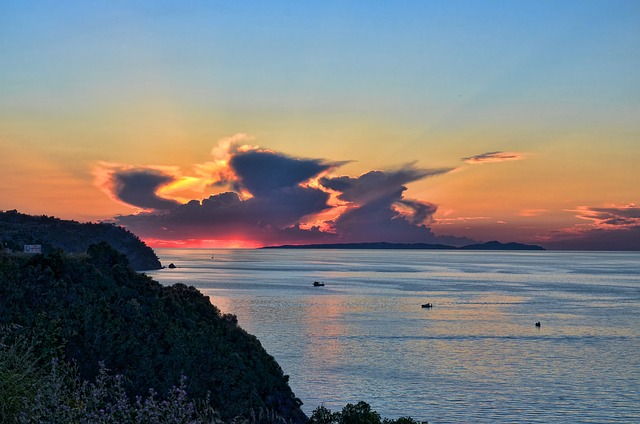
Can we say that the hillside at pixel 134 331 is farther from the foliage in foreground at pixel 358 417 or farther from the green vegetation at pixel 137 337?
the foliage in foreground at pixel 358 417

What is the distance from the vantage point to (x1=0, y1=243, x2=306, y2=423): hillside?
2688 cm

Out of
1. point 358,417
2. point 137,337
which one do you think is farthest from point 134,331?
point 358,417

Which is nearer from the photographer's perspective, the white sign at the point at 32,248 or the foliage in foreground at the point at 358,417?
the foliage in foreground at the point at 358,417

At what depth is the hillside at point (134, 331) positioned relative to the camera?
88.2 ft

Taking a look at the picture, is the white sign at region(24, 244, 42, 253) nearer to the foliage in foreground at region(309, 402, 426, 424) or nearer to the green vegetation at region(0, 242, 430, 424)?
the green vegetation at region(0, 242, 430, 424)

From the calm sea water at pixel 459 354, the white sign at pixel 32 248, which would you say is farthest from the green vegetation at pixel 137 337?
the calm sea water at pixel 459 354

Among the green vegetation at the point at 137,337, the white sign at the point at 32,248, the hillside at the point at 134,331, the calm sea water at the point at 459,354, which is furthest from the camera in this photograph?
A: the calm sea water at the point at 459,354

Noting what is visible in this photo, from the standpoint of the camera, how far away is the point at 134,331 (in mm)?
30359

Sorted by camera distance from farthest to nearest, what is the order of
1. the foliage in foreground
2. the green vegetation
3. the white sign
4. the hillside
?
the white sign, the hillside, the foliage in foreground, the green vegetation

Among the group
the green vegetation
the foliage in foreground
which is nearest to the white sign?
the green vegetation

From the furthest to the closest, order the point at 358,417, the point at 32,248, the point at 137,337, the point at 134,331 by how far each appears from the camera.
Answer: the point at 32,248, the point at 134,331, the point at 137,337, the point at 358,417

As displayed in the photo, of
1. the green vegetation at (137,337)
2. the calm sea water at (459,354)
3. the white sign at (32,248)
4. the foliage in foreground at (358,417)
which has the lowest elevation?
the calm sea water at (459,354)

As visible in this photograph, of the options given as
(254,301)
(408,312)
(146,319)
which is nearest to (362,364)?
(146,319)

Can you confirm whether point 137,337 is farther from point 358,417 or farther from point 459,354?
point 459,354
